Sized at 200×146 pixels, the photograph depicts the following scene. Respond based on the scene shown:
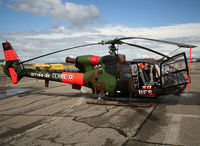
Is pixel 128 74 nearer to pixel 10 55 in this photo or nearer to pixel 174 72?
pixel 174 72

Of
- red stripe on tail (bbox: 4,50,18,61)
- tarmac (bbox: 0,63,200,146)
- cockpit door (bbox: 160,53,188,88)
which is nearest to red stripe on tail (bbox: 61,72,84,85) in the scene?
tarmac (bbox: 0,63,200,146)

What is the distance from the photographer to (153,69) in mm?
10383

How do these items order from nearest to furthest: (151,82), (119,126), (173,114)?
(119,126) < (173,114) < (151,82)

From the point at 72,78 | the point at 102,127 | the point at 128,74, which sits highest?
the point at 128,74

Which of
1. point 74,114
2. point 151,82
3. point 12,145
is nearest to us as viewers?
point 12,145

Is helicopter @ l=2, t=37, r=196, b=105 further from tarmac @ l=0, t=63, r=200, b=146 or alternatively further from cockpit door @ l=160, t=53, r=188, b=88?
tarmac @ l=0, t=63, r=200, b=146

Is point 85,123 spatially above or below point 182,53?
below

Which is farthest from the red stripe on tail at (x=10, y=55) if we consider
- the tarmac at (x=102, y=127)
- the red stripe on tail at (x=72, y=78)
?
the tarmac at (x=102, y=127)

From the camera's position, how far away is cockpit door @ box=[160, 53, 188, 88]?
829 cm

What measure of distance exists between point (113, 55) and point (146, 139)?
617cm

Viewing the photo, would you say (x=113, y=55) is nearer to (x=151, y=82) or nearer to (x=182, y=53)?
(x=151, y=82)

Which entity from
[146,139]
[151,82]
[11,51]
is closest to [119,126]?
[146,139]

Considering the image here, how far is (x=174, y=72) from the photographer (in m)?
8.52

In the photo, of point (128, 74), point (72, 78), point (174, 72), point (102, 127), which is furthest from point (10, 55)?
point (174, 72)
